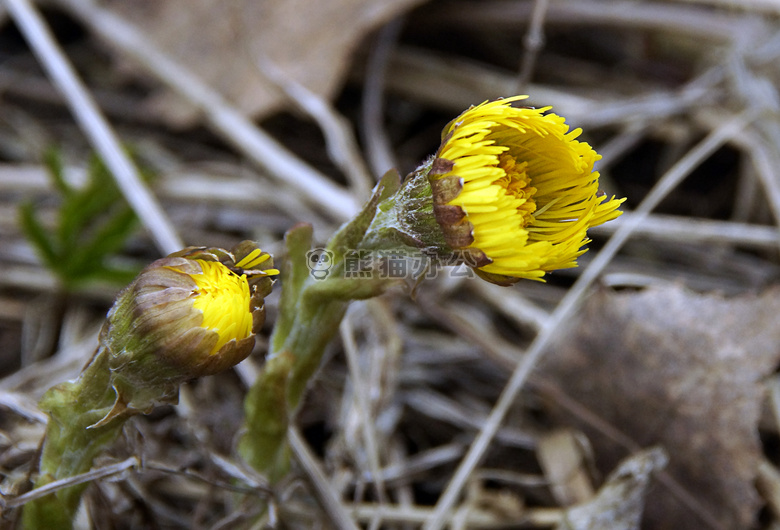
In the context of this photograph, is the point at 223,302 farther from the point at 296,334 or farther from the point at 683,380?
the point at 683,380

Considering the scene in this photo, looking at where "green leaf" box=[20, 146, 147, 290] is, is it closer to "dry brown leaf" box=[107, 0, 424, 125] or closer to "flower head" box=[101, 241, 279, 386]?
"dry brown leaf" box=[107, 0, 424, 125]

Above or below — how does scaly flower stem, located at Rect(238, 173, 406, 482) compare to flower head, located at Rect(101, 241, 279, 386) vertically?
below

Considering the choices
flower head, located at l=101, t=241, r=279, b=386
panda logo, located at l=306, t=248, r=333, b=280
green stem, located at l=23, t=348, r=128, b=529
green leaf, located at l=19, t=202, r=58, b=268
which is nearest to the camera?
flower head, located at l=101, t=241, r=279, b=386

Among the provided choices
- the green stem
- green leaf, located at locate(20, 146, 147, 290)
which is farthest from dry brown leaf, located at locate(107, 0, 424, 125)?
the green stem

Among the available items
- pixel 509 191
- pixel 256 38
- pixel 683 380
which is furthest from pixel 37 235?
pixel 683 380

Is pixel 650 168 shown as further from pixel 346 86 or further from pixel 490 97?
pixel 346 86

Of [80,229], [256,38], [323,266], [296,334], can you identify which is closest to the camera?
[296,334]

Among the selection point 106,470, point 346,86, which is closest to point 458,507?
point 106,470
